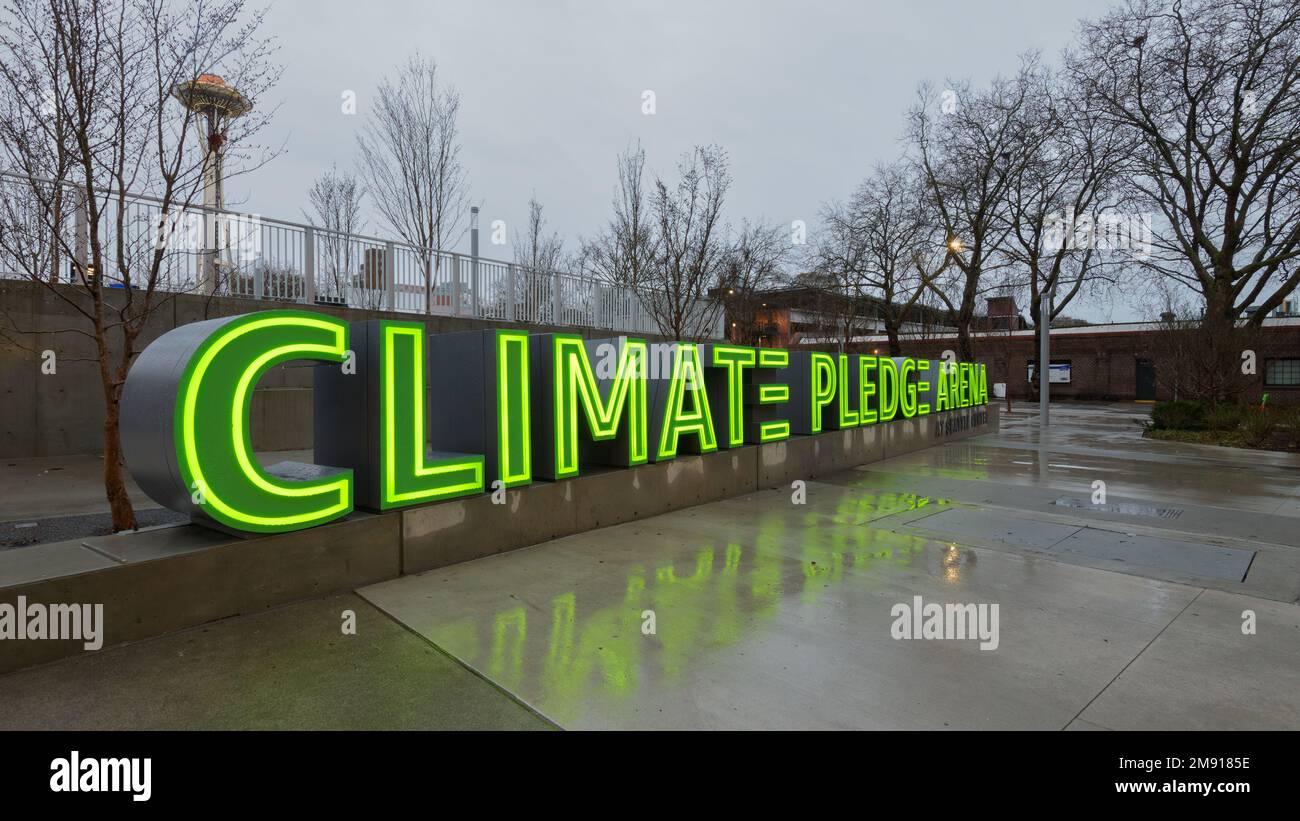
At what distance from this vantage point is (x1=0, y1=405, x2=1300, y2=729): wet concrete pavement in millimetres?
3326

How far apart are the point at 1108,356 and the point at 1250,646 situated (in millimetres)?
46952

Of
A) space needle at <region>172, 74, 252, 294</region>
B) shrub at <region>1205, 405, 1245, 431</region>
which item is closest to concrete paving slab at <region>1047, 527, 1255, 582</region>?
space needle at <region>172, 74, 252, 294</region>

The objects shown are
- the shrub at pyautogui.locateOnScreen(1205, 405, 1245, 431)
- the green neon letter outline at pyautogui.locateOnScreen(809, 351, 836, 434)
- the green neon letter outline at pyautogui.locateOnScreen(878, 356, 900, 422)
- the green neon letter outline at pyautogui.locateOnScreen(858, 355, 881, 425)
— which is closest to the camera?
the green neon letter outline at pyautogui.locateOnScreen(809, 351, 836, 434)

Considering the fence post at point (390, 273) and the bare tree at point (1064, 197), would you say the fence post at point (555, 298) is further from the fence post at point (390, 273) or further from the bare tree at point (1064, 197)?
the bare tree at point (1064, 197)

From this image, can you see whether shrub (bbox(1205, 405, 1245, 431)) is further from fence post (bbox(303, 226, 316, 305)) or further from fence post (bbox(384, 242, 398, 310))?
fence post (bbox(303, 226, 316, 305))

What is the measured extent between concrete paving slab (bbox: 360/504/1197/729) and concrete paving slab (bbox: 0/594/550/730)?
0.26 meters

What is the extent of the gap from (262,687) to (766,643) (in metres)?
2.98

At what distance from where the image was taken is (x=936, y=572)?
575 cm


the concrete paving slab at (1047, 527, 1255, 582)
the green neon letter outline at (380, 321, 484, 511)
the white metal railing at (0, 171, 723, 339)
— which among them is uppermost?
the white metal railing at (0, 171, 723, 339)

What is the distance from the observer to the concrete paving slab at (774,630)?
3.40 metres

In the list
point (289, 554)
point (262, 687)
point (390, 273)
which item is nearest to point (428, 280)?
point (390, 273)

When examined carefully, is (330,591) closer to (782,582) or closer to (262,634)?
(262,634)
